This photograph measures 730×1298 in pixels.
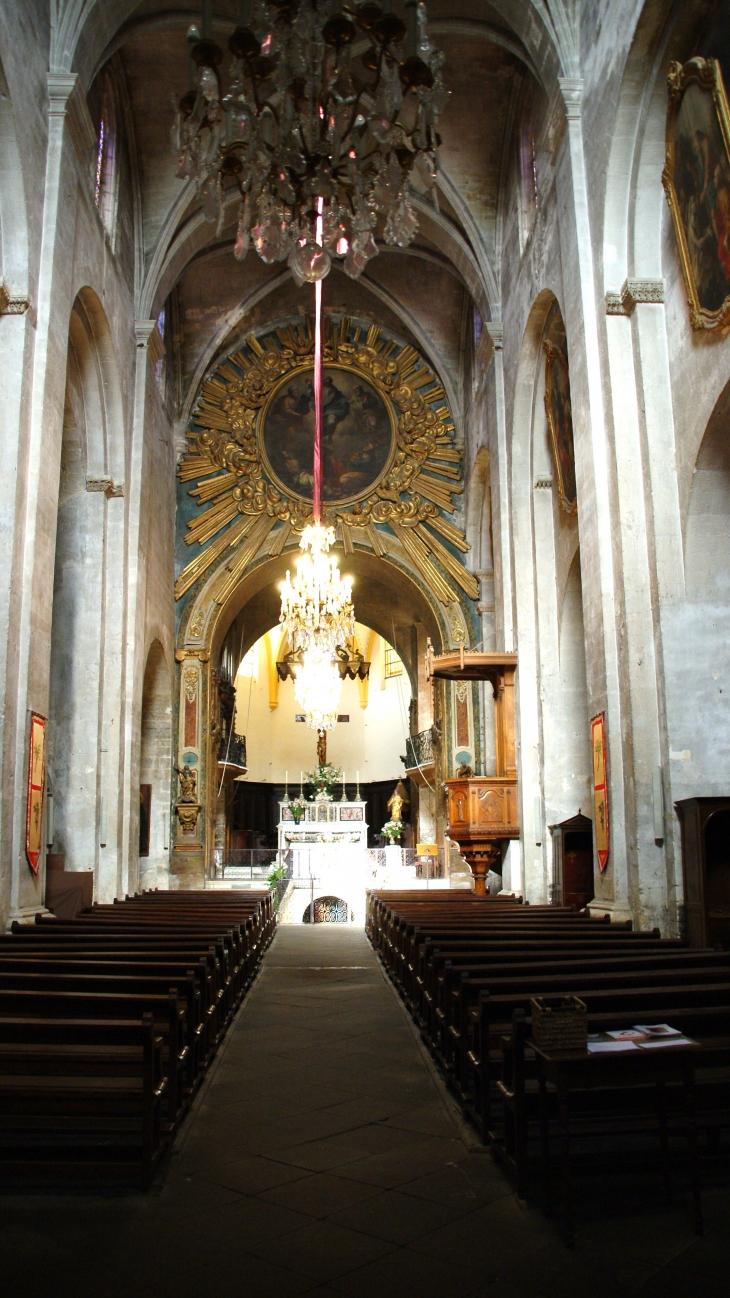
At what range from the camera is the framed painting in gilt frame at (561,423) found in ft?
40.5

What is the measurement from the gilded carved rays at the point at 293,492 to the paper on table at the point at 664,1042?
1671 cm

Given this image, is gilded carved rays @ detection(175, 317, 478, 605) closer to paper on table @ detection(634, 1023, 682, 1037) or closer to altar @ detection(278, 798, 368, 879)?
altar @ detection(278, 798, 368, 879)

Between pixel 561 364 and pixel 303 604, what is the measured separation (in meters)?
5.65

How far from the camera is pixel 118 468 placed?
14.4 m

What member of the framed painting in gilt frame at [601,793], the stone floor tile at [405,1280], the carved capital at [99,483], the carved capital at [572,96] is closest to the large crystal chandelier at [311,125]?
the carved capital at [572,96]

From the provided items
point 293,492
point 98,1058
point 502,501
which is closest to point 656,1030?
point 98,1058

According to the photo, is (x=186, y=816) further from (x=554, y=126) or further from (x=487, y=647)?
(x=554, y=126)

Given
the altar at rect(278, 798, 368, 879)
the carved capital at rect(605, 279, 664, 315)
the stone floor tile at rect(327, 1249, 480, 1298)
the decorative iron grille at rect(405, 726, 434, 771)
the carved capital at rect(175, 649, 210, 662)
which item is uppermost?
the carved capital at rect(605, 279, 664, 315)

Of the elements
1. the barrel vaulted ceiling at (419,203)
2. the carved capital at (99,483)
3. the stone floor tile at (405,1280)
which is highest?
the barrel vaulted ceiling at (419,203)

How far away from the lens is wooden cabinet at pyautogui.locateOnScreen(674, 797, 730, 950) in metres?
7.81

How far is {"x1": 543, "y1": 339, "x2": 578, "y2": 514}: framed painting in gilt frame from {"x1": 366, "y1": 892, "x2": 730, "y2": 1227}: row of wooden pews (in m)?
7.02

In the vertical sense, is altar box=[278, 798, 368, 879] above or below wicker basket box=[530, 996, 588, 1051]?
above

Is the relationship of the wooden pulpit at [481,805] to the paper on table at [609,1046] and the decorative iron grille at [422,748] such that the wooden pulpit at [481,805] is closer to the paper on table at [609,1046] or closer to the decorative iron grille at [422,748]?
the decorative iron grille at [422,748]

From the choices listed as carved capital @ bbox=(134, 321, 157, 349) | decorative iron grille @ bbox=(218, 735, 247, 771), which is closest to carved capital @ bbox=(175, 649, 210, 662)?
decorative iron grille @ bbox=(218, 735, 247, 771)
